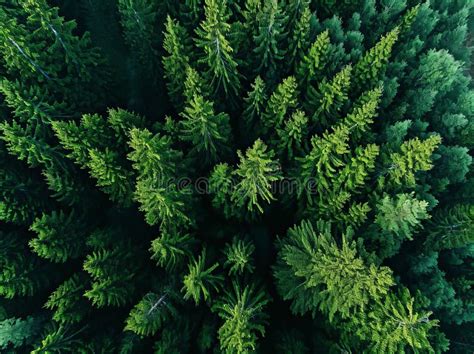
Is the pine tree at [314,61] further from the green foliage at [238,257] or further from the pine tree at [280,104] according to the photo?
the green foliage at [238,257]

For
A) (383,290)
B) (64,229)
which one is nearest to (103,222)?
(64,229)

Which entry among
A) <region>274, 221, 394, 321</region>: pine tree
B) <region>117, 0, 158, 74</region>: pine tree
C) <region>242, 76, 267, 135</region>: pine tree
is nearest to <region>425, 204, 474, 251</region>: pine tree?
<region>274, 221, 394, 321</region>: pine tree

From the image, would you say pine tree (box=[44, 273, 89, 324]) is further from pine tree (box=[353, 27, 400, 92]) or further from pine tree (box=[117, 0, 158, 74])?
pine tree (box=[353, 27, 400, 92])

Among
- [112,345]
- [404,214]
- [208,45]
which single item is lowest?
[112,345]

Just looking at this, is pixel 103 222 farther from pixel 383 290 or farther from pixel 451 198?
pixel 451 198

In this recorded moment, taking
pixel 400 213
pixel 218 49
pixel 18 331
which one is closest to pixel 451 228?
pixel 400 213

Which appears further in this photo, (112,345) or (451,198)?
(451,198)
